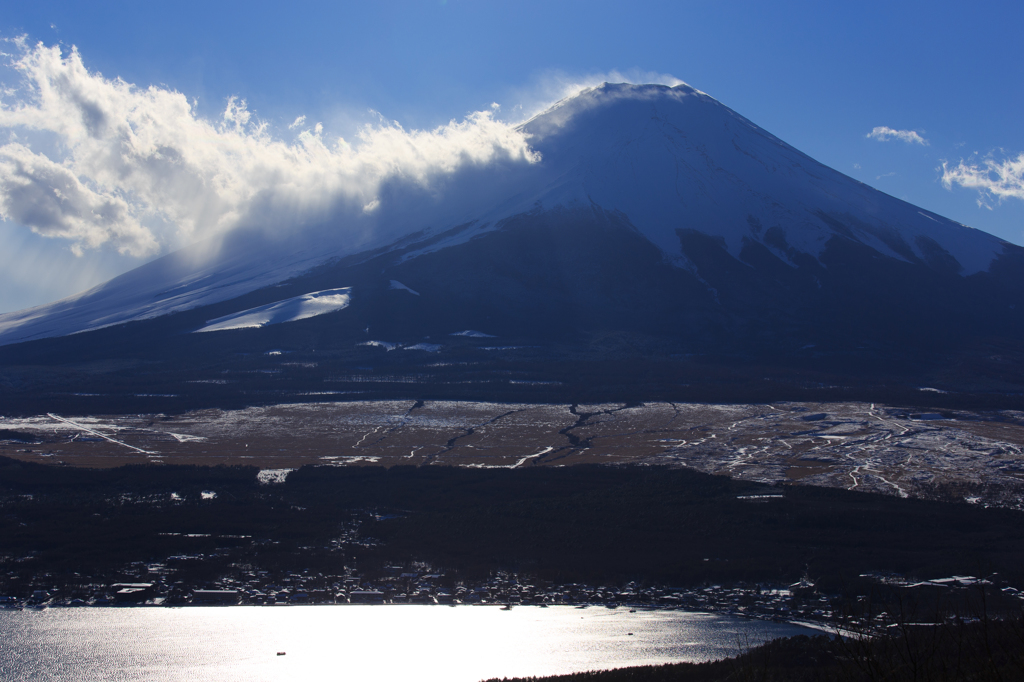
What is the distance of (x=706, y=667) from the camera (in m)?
16.8

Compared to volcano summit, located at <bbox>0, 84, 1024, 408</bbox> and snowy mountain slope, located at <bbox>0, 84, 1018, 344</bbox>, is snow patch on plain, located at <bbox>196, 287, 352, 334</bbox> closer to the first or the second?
volcano summit, located at <bbox>0, 84, 1024, 408</bbox>

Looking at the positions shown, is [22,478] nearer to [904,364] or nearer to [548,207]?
[904,364]

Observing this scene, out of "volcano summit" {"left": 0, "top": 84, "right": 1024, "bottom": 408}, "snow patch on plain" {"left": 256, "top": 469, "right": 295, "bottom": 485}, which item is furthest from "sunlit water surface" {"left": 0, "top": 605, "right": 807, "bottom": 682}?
"volcano summit" {"left": 0, "top": 84, "right": 1024, "bottom": 408}

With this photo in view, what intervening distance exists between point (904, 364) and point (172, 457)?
78.2 metres

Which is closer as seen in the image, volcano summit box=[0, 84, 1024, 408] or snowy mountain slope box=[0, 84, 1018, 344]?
volcano summit box=[0, 84, 1024, 408]

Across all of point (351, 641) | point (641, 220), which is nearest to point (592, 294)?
point (641, 220)

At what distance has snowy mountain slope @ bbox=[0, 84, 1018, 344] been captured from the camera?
12662cm

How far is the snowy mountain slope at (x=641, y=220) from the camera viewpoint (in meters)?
127

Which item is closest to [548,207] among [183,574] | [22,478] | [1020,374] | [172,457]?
[1020,374]

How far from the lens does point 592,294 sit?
122 metres

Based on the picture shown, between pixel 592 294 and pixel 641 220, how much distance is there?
20.6m

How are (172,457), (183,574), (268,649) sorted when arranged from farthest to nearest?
(172,457)
(183,574)
(268,649)

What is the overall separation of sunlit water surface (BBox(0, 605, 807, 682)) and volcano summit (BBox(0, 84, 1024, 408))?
1877 inches

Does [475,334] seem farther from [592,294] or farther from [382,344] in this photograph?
[592,294]
